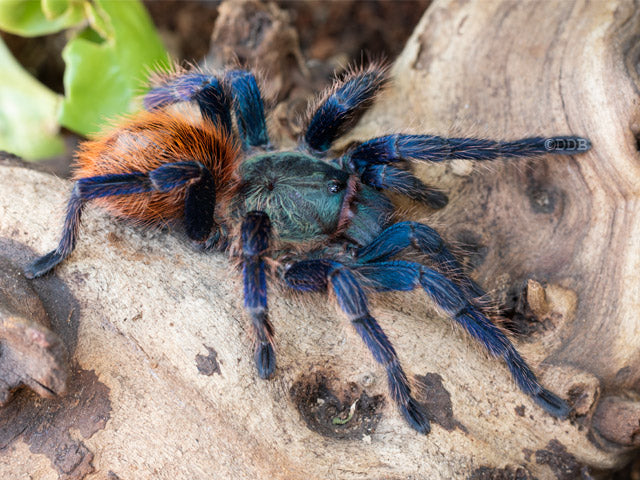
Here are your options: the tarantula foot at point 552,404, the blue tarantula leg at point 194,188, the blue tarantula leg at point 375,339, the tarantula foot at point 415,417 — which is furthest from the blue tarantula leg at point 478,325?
the blue tarantula leg at point 194,188

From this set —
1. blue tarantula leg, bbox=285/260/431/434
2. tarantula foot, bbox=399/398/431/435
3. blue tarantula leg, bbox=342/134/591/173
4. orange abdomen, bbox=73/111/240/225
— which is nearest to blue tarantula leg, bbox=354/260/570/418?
blue tarantula leg, bbox=285/260/431/434

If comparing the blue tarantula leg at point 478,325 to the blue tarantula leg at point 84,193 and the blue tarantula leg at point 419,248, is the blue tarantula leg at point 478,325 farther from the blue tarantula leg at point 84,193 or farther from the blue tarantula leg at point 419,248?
the blue tarantula leg at point 84,193

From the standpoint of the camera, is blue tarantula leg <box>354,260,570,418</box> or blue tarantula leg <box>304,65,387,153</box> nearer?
blue tarantula leg <box>354,260,570,418</box>

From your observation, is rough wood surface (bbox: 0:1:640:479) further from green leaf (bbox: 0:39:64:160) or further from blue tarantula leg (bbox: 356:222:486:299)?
green leaf (bbox: 0:39:64:160)

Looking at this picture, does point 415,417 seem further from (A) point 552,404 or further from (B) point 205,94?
(B) point 205,94

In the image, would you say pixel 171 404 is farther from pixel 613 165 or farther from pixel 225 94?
pixel 613 165

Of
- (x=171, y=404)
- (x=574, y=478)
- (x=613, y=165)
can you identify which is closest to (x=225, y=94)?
(x=171, y=404)
